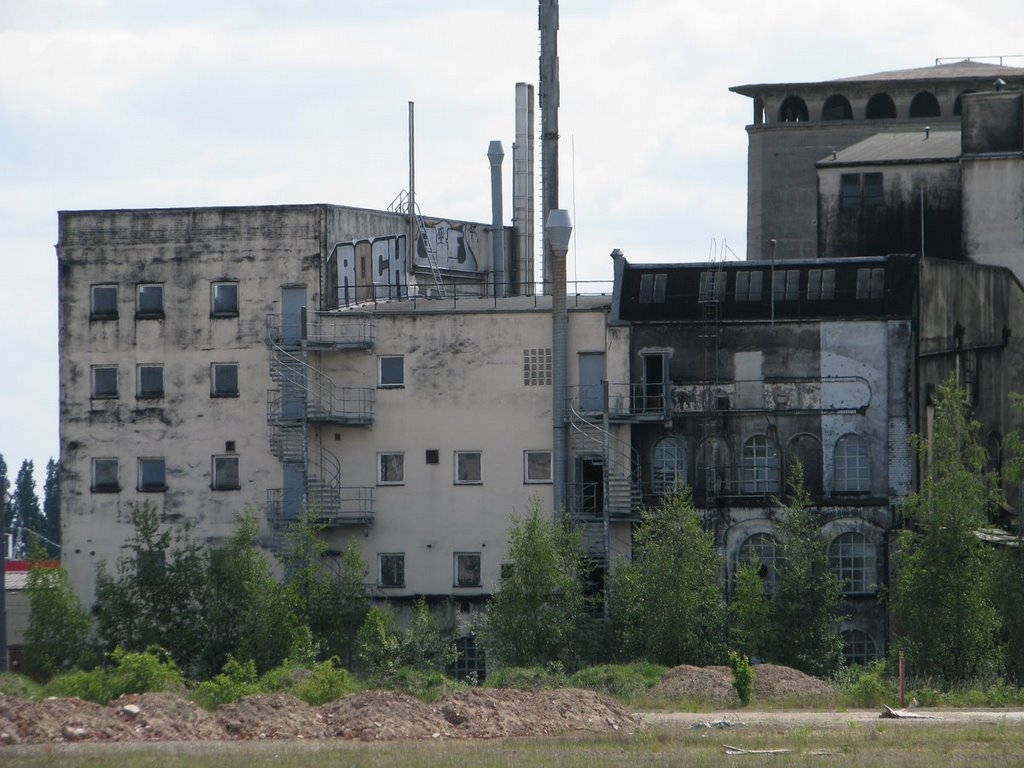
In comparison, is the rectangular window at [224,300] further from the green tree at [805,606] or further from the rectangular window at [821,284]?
the green tree at [805,606]

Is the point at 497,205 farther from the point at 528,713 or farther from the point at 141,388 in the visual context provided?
the point at 528,713

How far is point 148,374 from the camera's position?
7300 centimetres

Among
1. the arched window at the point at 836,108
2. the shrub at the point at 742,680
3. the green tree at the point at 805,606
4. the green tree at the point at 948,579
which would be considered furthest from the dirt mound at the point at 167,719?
the arched window at the point at 836,108

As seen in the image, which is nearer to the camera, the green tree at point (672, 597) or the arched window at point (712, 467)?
the green tree at point (672, 597)

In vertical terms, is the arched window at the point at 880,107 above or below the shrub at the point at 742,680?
above

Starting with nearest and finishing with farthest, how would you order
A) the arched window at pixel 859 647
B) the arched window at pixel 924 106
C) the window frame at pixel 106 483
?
the arched window at pixel 859 647 < the window frame at pixel 106 483 < the arched window at pixel 924 106

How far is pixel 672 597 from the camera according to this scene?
62.4 metres

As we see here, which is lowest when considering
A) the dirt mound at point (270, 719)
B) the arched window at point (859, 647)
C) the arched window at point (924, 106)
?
the arched window at point (859, 647)

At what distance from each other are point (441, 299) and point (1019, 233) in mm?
20259

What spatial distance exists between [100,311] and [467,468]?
45.7 feet

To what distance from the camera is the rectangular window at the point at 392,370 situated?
70750 mm

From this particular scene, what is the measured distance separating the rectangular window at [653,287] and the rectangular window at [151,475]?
671 inches

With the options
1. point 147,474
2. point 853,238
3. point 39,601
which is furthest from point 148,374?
point 853,238

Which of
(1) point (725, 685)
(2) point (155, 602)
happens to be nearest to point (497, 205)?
(2) point (155, 602)
